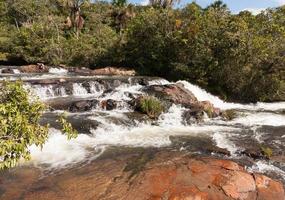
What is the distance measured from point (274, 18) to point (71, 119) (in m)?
21.7

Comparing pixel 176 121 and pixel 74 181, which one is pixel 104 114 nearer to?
pixel 176 121

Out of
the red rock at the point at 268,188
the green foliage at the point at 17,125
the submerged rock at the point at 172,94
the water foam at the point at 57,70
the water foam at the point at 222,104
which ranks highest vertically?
the green foliage at the point at 17,125

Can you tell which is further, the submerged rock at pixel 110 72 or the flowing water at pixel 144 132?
the submerged rock at pixel 110 72

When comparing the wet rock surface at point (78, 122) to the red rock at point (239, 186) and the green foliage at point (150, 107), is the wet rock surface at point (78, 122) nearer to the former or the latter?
the green foliage at point (150, 107)

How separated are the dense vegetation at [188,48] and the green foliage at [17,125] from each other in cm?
2009

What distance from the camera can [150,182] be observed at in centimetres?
1001

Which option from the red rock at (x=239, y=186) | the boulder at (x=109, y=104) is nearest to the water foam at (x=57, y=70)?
the boulder at (x=109, y=104)

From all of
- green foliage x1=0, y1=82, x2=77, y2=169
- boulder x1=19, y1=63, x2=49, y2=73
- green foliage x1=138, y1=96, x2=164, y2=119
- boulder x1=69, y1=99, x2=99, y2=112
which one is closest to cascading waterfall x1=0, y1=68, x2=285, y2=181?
boulder x1=69, y1=99, x2=99, y2=112

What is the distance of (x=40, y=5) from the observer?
44.1 meters

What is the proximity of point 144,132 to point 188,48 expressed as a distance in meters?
13.0

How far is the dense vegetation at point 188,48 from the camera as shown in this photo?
25312 millimetres

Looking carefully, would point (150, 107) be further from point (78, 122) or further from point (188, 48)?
point (188, 48)

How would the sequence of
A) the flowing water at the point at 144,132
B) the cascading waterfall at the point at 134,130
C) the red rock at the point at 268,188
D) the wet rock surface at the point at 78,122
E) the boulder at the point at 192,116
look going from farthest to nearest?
the boulder at the point at 192,116 → the wet rock surface at the point at 78,122 → the cascading waterfall at the point at 134,130 → the flowing water at the point at 144,132 → the red rock at the point at 268,188

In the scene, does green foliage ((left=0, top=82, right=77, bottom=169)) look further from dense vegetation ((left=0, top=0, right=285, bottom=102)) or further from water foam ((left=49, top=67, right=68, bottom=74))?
water foam ((left=49, top=67, right=68, bottom=74))
